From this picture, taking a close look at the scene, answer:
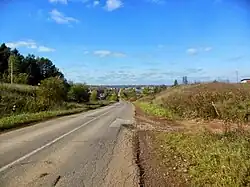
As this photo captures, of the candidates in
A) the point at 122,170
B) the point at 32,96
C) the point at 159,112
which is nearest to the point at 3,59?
the point at 32,96

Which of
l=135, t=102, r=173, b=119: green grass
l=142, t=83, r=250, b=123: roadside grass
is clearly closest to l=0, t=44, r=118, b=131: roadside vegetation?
l=135, t=102, r=173, b=119: green grass

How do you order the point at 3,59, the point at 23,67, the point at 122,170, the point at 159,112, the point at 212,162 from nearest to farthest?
the point at 212,162 < the point at 122,170 < the point at 159,112 < the point at 3,59 < the point at 23,67

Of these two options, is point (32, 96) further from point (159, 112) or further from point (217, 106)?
point (217, 106)

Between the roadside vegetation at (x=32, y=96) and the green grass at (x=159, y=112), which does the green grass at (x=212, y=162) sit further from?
the green grass at (x=159, y=112)

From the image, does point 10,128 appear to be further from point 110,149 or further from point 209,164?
point 209,164

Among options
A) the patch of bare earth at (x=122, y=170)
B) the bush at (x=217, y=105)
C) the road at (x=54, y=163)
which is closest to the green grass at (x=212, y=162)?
the patch of bare earth at (x=122, y=170)

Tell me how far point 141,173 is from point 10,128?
1335 cm

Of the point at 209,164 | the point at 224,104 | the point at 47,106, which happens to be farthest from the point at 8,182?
the point at 47,106

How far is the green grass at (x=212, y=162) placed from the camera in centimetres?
636

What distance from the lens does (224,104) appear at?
2038cm

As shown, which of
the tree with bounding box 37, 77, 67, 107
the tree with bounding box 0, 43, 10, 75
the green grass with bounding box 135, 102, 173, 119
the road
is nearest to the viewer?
the road

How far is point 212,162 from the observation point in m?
7.69

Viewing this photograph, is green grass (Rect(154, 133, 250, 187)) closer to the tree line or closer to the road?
the road

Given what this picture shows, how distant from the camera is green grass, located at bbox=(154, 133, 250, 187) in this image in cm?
636
